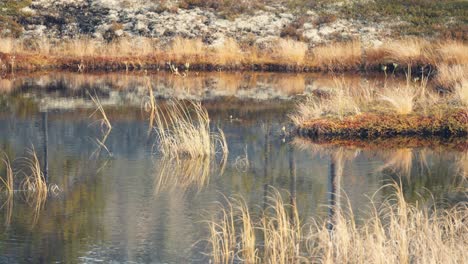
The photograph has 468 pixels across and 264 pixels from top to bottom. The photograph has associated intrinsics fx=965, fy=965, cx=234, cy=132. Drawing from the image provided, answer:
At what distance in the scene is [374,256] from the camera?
12195 millimetres

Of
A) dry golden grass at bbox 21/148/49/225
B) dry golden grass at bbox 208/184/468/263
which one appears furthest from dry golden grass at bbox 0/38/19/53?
dry golden grass at bbox 208/184/468/263

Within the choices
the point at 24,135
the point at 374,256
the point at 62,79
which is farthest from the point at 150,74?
the point at 374,256

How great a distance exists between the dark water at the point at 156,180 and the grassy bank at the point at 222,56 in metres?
15.8

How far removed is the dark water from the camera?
1510 cm

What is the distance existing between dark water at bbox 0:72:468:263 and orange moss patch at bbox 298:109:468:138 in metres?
0.80

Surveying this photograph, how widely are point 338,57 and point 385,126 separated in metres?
22.3

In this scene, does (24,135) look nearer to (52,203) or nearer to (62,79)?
(52,203)

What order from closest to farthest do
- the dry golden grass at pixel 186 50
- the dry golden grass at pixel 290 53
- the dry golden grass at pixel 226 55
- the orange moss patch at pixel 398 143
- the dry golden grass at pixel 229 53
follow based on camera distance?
1. the orange moss patch at pixel 398 143
2. the dry golden grass at pixel 226 55
3. the dry golden grass at pixel 290 53
4. the dry golden grass at pixel 229 53
5. the dry golden grass at pixel 186 50

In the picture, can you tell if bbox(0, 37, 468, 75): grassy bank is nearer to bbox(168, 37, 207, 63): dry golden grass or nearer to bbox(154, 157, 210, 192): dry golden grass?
bbox(168, 37, 207, 63): dry golden grass

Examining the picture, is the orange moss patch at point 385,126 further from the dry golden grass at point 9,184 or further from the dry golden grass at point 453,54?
the dry golden grass at point 453,54

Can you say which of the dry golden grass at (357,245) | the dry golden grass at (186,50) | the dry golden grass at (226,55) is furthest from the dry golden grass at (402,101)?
the dry golden grass at (186,50)

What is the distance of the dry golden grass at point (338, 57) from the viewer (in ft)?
154

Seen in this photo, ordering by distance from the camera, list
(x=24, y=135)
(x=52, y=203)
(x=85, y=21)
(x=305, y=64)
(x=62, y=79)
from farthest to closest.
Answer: (x=85, y=21)
(x=305, y=64)
(x=62, y=79)
(x=24, y=135)
(x=52, y=203)

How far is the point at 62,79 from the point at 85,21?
1597 centimetres
